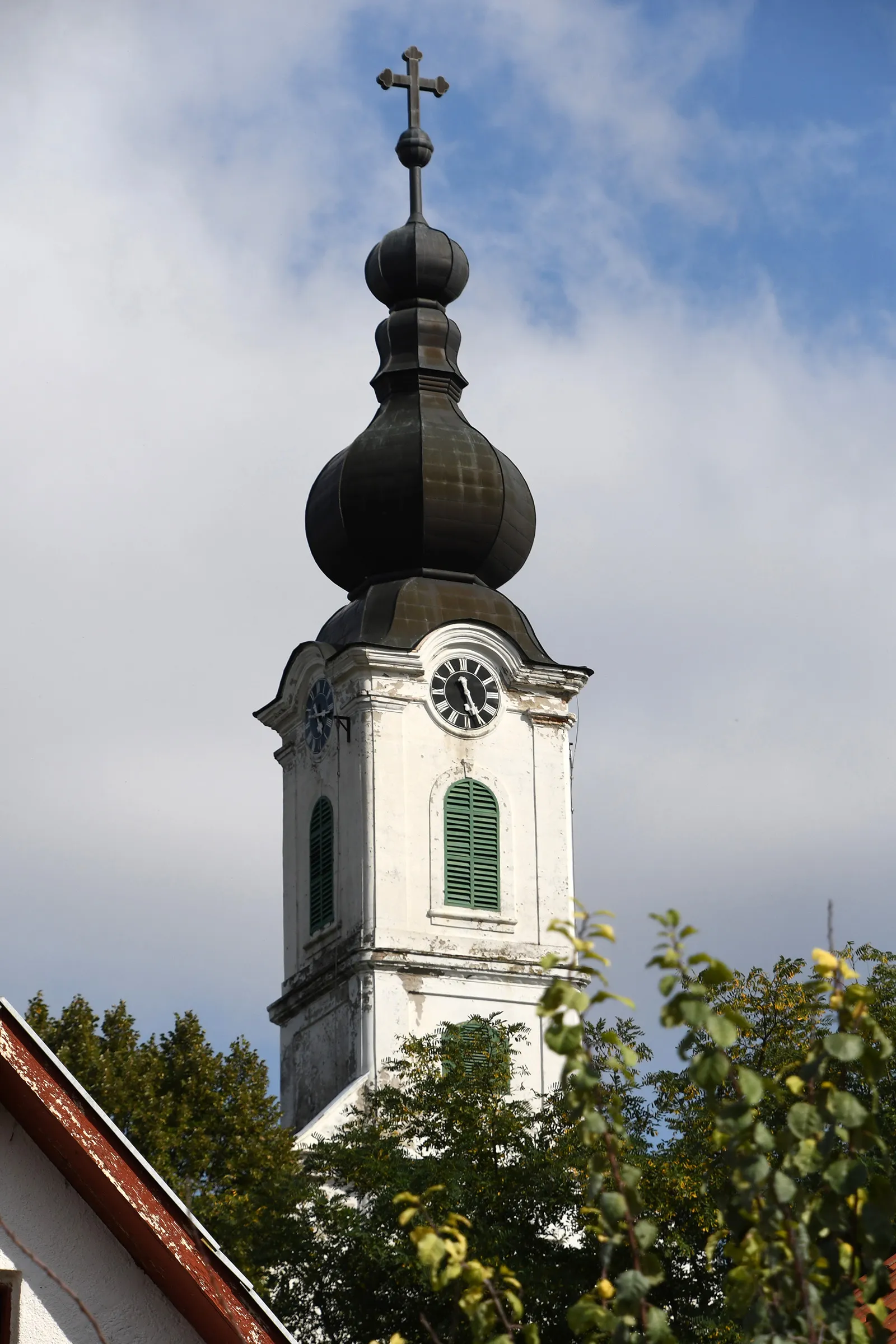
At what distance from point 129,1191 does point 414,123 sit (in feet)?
151

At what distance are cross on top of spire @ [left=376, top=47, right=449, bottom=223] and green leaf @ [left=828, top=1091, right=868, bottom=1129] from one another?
157 feet

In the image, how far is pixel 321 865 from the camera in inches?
1882

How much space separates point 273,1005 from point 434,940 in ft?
14.3

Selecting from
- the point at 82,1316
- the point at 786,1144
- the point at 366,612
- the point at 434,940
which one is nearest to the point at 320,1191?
the point at 434,940

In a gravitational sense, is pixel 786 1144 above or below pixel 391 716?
below

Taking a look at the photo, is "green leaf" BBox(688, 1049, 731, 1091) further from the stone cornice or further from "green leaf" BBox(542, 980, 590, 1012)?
the stone cornice

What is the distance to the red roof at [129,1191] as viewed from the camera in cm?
1120

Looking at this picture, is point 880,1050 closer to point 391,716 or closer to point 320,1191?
point 320,1191

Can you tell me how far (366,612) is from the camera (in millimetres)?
48781

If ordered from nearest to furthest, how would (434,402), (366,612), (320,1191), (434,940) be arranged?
(320,1191) < (434,940) < (366,612) < (434,402)

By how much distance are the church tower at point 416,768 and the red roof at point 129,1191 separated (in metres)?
31.7

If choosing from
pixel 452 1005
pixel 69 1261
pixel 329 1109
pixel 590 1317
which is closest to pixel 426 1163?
pixel 329 1109

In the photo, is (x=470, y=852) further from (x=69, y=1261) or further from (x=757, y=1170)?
(x=757, y=1170)

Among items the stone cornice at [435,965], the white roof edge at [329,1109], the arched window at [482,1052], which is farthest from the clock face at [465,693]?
the arched window at [482,1052]
